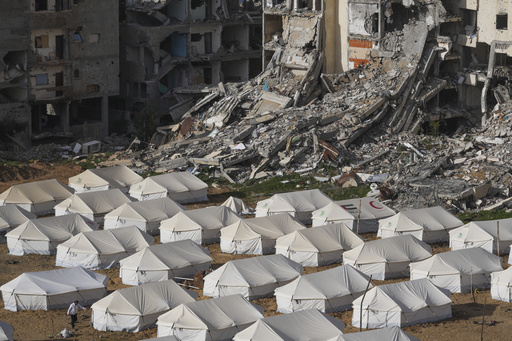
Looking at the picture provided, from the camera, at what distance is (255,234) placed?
3947cm

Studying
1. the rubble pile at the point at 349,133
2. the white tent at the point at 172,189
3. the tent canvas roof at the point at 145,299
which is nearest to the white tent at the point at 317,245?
the rubble pile at the point at 349,133

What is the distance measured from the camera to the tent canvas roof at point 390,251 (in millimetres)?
36844

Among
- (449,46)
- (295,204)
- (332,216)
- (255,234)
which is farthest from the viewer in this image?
(449,46)

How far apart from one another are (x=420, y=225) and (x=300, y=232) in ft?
15.2

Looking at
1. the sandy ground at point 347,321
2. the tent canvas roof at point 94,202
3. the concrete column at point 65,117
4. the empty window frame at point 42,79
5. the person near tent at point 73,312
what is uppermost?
the empty window frame at point 42,79

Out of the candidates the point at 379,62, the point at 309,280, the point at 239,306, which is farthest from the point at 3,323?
the point at 379,62

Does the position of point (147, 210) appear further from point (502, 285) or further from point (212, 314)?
Result: point (502, 285)

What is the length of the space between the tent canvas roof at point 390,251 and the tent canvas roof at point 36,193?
532 inches

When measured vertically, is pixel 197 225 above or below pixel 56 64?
below

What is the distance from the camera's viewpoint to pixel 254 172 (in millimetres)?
47562

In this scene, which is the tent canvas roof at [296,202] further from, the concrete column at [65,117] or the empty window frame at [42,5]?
the empty window frame at [42,5]

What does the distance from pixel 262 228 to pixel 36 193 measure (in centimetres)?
1027

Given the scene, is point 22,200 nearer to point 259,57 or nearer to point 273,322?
point 273,322

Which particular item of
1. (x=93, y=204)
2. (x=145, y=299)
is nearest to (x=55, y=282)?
(x=145, y=299)
